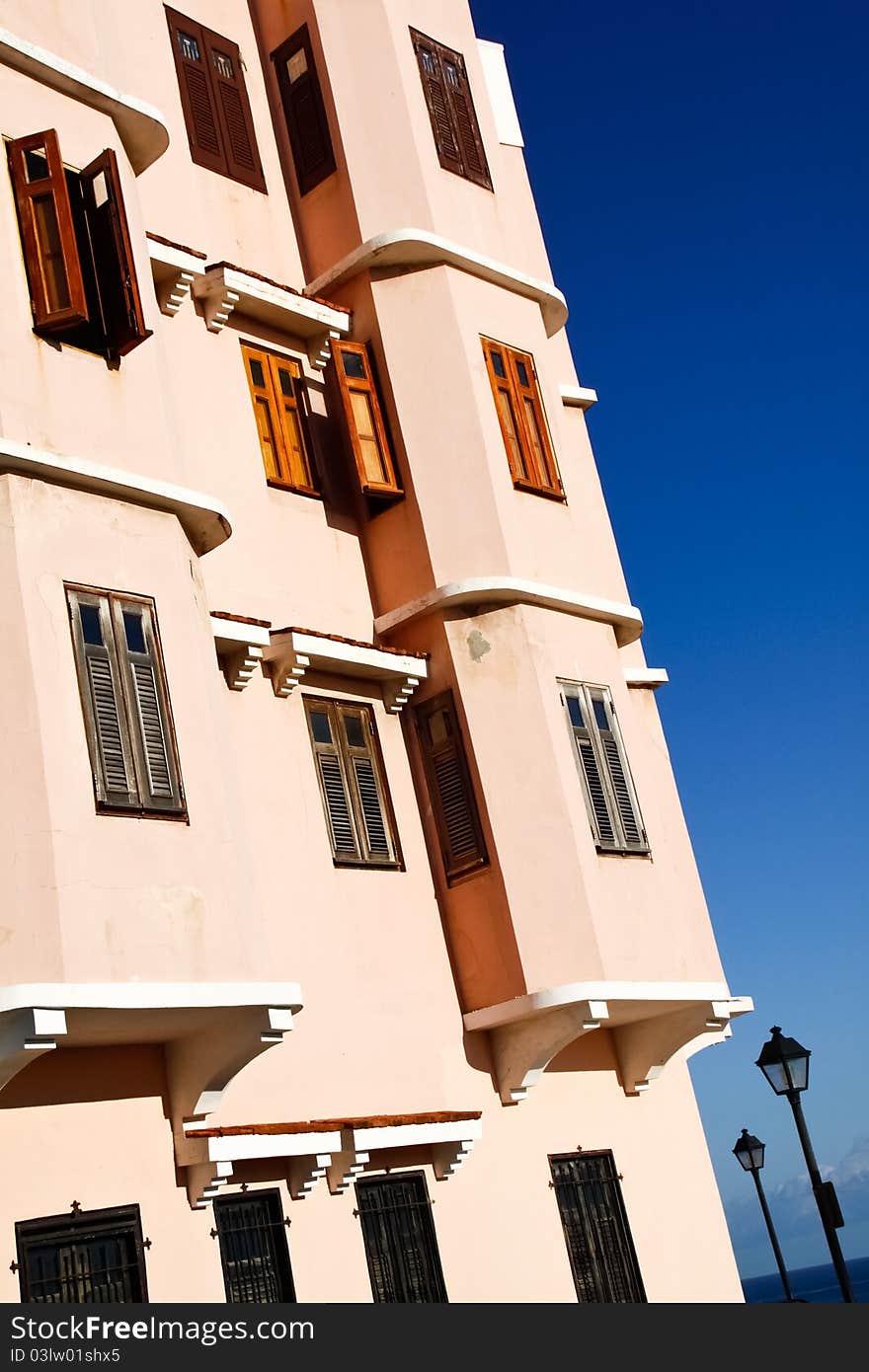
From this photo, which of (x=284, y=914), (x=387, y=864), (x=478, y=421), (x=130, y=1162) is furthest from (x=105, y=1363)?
(x=478, y=421)

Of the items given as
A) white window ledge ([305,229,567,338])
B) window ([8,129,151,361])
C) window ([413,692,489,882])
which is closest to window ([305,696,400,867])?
window ([413,692,489,882])

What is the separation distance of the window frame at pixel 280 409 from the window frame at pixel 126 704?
378cm

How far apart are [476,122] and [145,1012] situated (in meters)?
11.5

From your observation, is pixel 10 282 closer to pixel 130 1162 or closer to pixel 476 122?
pixel 130 1162

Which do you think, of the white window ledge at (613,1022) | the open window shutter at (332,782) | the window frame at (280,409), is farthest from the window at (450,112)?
the white window ledge at (613,1022)

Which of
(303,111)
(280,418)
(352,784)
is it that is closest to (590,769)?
(352,784)

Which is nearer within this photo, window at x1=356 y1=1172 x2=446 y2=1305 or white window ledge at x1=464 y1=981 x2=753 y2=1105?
window at x1=356 y1=1172 x2=446 y2=1305

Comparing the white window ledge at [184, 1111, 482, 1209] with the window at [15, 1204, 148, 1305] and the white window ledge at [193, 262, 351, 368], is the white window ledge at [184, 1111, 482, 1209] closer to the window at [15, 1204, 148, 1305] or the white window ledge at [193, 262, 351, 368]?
the window at [15, 1204, 148, 1305]

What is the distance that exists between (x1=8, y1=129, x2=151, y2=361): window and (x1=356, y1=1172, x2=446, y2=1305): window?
7109 millimetres

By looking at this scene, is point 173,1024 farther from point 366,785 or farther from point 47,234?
point 47,234

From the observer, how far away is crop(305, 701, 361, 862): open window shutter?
14562 mm

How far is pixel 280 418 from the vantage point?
16.1 meters

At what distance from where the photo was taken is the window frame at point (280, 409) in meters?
15.9

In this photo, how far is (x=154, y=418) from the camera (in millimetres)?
13211
